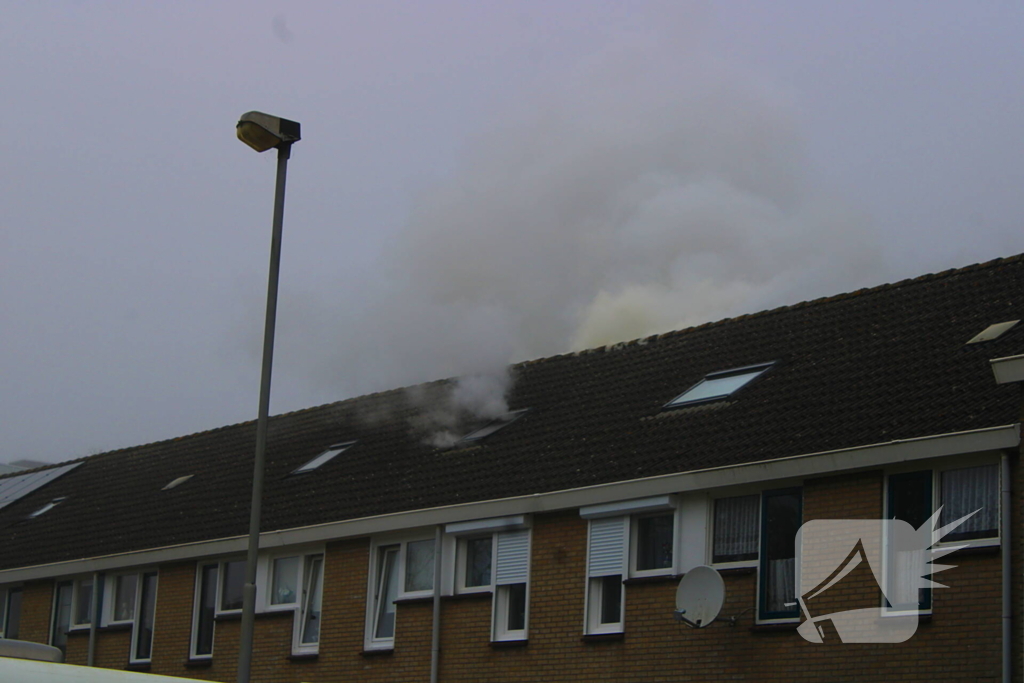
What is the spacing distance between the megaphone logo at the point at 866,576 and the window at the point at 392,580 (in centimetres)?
609

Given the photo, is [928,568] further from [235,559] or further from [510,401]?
[235,559]

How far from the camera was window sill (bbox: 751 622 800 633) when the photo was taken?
15.7 m

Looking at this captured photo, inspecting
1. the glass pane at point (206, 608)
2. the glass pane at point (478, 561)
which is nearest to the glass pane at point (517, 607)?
the glass pane at point (478, 561)

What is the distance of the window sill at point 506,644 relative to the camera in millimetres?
18516

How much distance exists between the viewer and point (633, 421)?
2005 cm

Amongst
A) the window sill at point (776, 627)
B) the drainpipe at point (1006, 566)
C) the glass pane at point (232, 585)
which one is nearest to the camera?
the drainpipe at point (1006, 566)

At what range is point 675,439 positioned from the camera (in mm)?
18500

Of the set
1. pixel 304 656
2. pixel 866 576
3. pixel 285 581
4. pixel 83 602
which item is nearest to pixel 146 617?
pixel 83 602

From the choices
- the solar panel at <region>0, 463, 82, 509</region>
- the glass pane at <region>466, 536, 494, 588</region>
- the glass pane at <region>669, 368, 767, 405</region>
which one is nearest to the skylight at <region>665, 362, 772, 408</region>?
the glass pane at <region>669, 368, 767, 405</region>

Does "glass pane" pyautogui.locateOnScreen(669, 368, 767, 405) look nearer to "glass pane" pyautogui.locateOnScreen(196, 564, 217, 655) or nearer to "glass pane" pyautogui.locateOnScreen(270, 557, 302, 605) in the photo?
"glass pane" pyautogui.locateOnScreen(270, 557, 302, 605)

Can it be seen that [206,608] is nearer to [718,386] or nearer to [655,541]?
[655,541]

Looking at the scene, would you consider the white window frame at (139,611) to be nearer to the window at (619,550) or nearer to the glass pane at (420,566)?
the glass pane at (420,566)

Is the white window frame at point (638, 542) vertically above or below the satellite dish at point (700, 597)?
above

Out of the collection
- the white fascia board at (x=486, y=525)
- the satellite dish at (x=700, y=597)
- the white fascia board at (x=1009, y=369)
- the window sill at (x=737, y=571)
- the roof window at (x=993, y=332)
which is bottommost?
the satellite dish at (x=700, y=597)
